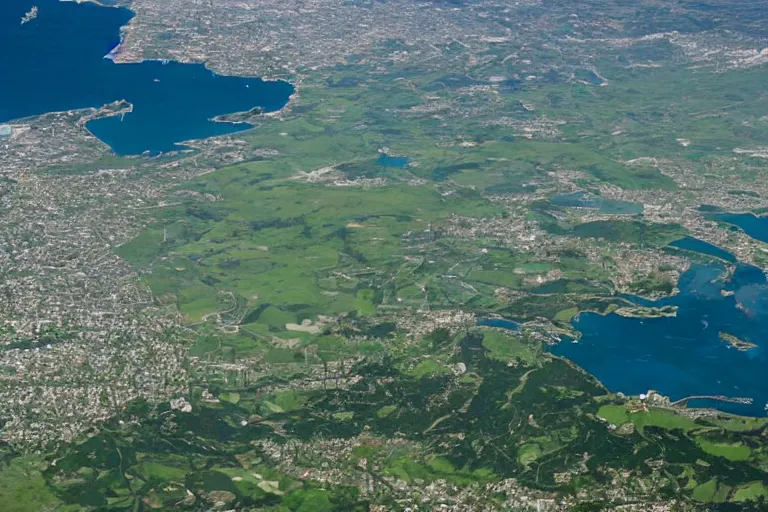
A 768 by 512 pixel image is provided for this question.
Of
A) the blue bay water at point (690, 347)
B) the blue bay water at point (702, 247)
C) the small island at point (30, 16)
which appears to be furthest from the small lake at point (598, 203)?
the small island at point (30, 16)

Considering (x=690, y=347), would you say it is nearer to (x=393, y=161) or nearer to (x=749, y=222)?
(x=749, y=222)

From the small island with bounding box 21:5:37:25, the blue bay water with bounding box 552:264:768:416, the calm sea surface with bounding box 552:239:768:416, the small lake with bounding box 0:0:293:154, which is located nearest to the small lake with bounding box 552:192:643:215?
the calm sea surface with bounding box 552:239:768:416

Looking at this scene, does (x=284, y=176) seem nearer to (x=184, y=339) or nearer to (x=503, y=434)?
(x=184, y=339)

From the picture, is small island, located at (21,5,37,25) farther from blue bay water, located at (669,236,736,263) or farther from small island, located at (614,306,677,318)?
small island, located at (614,306,677,318)

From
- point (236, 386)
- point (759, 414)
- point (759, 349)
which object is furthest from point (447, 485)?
point (759, 349)

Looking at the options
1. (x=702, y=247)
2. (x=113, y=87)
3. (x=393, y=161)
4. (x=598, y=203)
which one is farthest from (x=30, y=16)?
(x=702, y=247)
